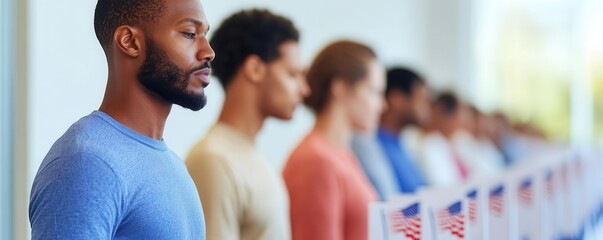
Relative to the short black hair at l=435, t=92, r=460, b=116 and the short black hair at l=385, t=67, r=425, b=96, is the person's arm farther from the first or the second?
the short black hair at l=435, t=92, r=460, b=116

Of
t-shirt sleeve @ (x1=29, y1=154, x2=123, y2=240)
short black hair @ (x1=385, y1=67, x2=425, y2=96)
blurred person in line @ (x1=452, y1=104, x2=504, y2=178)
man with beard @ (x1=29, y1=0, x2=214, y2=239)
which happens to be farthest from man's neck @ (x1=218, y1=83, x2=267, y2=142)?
blurred person in line @ (x1=452, y1=104, x2=504, y2=178)

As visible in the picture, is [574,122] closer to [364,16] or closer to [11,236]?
[364,16]

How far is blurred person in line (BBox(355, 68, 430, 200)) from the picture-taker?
3.89 m

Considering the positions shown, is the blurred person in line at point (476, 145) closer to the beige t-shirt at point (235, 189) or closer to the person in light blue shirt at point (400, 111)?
the person in light blue shirt at point (400, 111)

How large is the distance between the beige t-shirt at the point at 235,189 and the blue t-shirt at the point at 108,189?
0.36 meters

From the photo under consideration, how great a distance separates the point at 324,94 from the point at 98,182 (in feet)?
4.72

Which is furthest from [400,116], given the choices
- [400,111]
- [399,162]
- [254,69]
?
[254,69]

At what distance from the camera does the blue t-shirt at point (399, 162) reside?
12.5 ft

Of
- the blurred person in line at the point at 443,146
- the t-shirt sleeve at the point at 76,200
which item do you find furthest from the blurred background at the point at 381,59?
the blurred person in line at the point at 443,146

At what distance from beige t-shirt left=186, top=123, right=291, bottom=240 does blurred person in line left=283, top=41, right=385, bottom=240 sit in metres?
0.23

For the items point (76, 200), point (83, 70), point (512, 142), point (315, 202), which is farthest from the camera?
point (512, 142)

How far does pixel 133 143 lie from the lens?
1.27 meters

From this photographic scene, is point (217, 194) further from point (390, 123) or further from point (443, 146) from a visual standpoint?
point (443, 146)

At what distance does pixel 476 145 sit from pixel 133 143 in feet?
16.2
